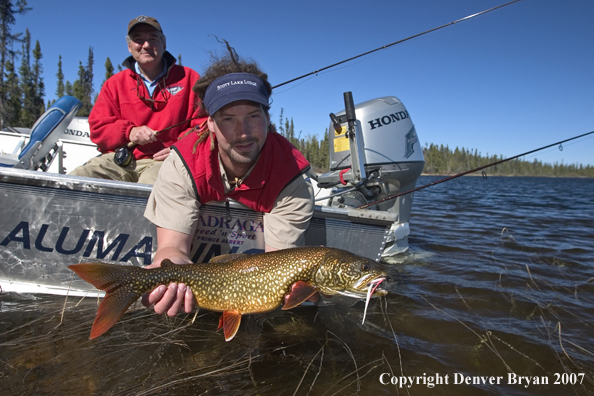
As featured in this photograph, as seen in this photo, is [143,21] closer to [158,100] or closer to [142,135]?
[158,100]

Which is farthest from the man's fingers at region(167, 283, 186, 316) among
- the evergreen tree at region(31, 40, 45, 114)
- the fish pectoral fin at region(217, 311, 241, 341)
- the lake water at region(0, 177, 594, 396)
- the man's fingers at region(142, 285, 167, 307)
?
the evergreen tree at region(31, 40, 45, 114)

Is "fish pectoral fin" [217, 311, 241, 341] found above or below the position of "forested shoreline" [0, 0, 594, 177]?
below

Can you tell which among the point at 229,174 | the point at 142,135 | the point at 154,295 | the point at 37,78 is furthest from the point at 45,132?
the point at 37,78

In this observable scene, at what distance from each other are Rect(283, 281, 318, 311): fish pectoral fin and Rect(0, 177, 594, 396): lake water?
2.17 ft

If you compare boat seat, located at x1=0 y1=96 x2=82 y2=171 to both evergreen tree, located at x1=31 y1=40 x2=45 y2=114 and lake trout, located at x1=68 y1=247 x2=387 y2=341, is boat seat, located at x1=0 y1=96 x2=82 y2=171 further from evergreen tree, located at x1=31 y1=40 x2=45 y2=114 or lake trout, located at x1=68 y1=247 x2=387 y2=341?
evergreen tree, located at x1=31 y1=40 x2=45 y2=114

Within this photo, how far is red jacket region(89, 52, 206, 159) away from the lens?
4398mm

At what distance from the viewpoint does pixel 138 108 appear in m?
4.47

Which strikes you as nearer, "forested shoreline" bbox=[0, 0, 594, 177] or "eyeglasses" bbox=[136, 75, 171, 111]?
"eyeglasses" bbox=[136, 75, 171, 111]

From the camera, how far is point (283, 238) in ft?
11.0

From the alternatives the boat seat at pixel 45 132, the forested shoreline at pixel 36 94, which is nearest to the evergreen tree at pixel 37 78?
the forested shoreline at pixel 36 94

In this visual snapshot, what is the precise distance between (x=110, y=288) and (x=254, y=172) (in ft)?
4.77

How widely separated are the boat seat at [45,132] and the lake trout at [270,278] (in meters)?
3.00

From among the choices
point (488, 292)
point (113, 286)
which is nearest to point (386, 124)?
point (488, 292)

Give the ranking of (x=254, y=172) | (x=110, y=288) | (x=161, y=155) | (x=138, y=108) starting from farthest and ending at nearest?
(x=138, y=108) < (x=161, y=155) < (x=254, y=172) < (x=110, y=288)
